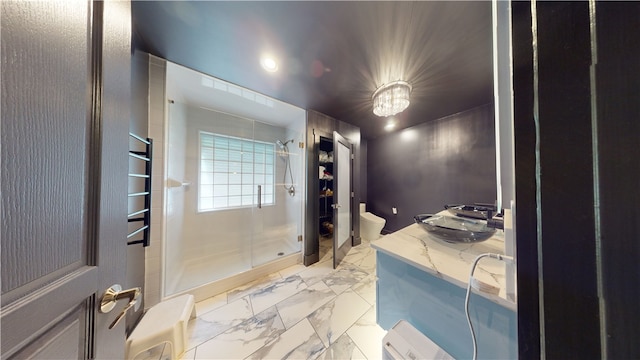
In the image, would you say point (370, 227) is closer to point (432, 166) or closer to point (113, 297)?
point (432, 166)

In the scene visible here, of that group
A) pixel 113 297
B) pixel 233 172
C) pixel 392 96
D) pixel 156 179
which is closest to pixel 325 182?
pixel 233 172

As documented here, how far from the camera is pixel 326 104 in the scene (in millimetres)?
2010

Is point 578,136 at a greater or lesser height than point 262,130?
lesser

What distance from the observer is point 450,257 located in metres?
0.80

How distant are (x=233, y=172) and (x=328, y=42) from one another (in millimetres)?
2057

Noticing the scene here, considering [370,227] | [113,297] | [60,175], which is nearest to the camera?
[60,175]

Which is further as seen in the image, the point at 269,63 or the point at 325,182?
the point at 325,182

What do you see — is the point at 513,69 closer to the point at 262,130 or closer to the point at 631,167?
the point at 631,167

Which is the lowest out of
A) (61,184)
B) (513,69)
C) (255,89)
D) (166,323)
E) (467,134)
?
(166,323)

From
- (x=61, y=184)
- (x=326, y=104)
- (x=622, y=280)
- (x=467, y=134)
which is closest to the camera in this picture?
(x=622, y=280)

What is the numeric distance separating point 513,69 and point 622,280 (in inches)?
12.6

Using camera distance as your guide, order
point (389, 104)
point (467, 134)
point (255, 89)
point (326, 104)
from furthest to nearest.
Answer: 1. point (467, 134)
2. point (326, 104)
3. point (255, 89)
4. point (389, 104)

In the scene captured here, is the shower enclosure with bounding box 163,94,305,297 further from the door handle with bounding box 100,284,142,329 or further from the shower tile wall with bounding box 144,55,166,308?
the door handle with bounding box 100,284,142,329

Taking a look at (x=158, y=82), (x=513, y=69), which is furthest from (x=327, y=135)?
(x=513, y=69)
